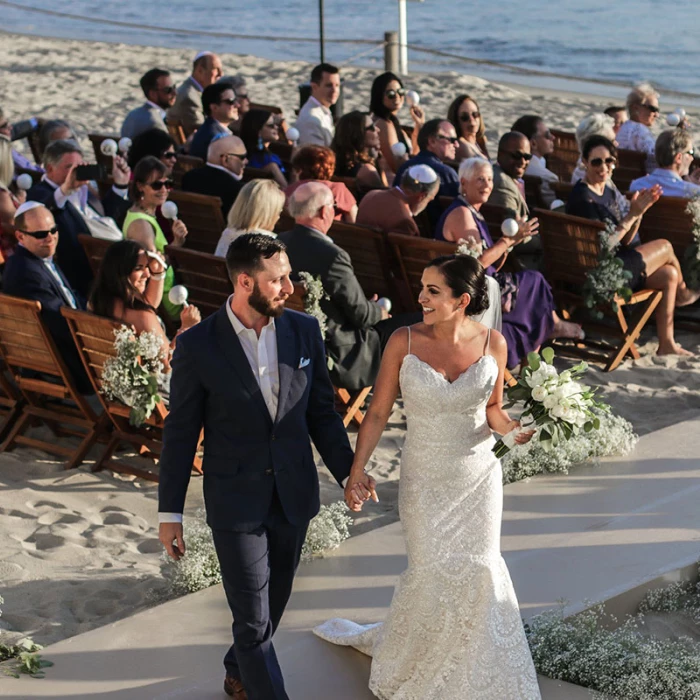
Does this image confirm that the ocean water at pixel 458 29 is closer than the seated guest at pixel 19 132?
No

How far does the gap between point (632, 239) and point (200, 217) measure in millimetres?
2902

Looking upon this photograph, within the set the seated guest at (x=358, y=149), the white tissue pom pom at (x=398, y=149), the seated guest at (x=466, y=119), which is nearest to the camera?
the seated guest at (x=358, y=149)

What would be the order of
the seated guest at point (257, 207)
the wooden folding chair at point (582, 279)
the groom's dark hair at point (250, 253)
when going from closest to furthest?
the groom's dark hair at point (250, 253) < the seated guest at point (257, 207) < the wooden folding chair at point (582, 279)

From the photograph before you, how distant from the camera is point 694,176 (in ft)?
34.1

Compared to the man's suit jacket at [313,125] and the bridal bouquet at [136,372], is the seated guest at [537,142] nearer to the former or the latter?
the man's suit jacket at [313,125]

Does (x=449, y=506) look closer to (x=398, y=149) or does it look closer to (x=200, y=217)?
(x=200, y=217)

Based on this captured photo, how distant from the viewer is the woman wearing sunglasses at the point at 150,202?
25.9ft

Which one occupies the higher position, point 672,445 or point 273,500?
point 273,500

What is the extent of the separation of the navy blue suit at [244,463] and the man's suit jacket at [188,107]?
8.95 metres

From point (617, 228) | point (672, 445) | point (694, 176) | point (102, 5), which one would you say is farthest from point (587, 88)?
point (102, 5)

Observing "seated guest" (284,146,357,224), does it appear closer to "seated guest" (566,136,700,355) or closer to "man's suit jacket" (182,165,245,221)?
"man's suit jacket" (182,165,245,221)

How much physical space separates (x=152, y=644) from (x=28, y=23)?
40.7m

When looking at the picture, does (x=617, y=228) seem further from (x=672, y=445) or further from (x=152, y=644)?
(x=152, y=644)

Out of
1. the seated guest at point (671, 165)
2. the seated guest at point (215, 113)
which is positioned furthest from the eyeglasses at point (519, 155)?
the seated guest at point (215, 113)
